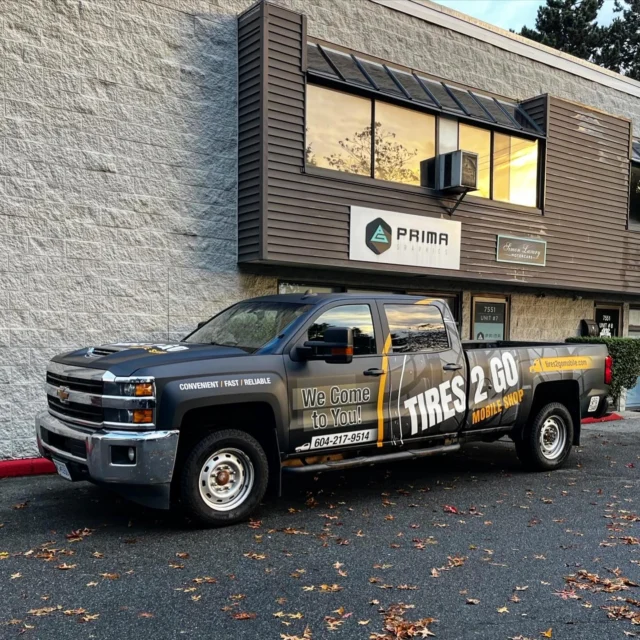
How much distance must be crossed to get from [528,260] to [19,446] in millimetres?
9309

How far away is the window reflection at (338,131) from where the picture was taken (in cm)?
1010

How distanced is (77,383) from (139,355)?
56 cm

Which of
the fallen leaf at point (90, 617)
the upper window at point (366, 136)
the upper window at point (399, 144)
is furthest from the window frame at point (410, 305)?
the upper window at point (366, 136)

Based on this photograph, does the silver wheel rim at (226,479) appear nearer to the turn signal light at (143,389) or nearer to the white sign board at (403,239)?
the turn signal light at (143,389)

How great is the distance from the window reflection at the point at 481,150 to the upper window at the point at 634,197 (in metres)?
4.66

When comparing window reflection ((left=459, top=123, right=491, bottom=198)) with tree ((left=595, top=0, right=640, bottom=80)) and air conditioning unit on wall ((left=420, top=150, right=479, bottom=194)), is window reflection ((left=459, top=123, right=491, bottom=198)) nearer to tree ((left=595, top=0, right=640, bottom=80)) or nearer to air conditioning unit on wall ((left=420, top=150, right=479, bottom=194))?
air conditioning unit on wall ((left=420, top=150, right=479, bottom=194))

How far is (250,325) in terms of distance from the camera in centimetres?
645

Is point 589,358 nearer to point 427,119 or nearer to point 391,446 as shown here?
point 391,446

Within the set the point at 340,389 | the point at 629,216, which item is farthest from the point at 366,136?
the point at 629,216

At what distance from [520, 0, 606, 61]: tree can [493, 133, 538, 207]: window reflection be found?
76.5 ft

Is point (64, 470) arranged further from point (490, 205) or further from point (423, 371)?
point (490, 205)

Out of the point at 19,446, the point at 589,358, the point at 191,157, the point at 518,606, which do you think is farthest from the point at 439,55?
the point at 518,606

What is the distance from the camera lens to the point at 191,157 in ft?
Result: 30.6

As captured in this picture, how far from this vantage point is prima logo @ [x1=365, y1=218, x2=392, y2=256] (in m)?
10.4
